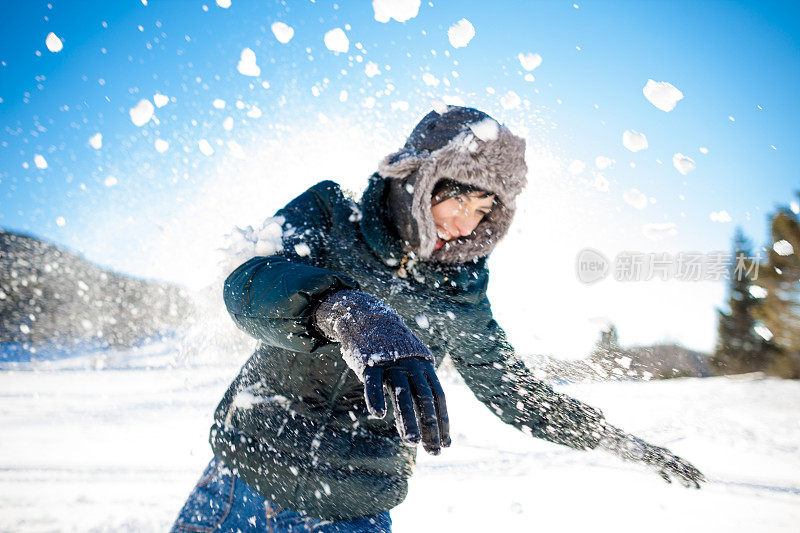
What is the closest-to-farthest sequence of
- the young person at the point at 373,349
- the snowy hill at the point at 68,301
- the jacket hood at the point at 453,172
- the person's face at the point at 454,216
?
the young person at the point at 373,349 → the jacket hood at the point at 453,172 → the person's face at the point at 454,216 → the snowy hill at the point at 68,301

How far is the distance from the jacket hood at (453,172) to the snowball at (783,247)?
60.3ft

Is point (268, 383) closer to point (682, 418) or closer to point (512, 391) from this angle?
point (512, 391)

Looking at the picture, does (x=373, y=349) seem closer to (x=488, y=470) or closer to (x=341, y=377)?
(x=341, y=377)

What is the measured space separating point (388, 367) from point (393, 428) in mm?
670

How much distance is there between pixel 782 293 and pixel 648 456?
17588 millimetres

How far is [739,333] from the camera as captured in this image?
593 inches

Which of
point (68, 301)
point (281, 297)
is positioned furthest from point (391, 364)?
point (68, 301)

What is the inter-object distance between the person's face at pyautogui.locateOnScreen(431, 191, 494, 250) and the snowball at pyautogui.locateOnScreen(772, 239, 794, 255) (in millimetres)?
18572

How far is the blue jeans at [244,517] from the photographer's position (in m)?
1.15

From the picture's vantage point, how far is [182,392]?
262 inches

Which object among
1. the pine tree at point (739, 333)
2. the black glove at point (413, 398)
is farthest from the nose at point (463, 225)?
the pine tree at point (739, 333)

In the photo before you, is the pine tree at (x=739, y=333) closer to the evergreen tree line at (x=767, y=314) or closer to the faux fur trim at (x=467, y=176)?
the evergreen tree line at (x=767, y=314)

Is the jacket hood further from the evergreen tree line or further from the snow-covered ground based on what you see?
the evergreen tree line

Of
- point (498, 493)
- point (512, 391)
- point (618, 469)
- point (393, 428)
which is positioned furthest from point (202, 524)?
point (618, 469)
